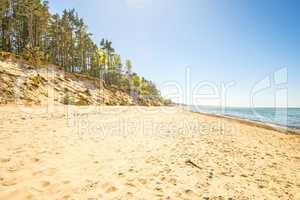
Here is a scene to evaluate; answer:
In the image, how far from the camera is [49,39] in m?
39.3

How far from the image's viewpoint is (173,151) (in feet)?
22.4

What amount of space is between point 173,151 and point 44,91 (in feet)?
64.8

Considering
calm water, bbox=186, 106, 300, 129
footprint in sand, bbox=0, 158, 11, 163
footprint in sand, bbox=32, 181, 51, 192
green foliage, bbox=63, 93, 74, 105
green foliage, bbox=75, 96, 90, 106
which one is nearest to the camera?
footprint in sand, bbox=32, 181, 51, 192

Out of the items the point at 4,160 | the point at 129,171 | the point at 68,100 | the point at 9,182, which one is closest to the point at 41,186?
the point at 9,182

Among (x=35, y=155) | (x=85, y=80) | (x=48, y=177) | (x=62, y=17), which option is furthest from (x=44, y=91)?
(x=62, y=17)

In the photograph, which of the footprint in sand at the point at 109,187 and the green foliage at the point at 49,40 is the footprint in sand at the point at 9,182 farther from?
the green foliage at the point at 49,40

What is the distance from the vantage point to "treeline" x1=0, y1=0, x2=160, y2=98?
30.3 meters

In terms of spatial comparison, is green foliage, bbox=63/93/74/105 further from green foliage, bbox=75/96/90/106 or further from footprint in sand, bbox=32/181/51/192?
footprint in sand, bbox=32/181/51/192

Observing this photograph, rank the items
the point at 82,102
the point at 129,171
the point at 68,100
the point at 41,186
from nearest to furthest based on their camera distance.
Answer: the point at 41,186 → the point at 129,171 → the point at 68,100 → the point at 82,102

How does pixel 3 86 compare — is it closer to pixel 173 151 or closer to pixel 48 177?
pixel 48 177

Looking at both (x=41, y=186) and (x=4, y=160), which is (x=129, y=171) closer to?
(x=41, y=186)

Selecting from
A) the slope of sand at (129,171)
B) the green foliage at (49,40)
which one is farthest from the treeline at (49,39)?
the slope of sand at (129,171)

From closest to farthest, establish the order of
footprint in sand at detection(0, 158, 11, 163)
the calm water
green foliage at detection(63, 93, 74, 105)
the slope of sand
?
the slope of sand
footprint in sand at detection(0, 158, 11, 163)
green foliage at detection(63, 93, 74, 105)
the calm water

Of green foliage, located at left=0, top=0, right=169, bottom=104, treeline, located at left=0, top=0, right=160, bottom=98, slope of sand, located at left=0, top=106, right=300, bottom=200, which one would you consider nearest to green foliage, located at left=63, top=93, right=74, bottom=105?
green foliage, located at left=0, top=0, right=169, bottom=104
